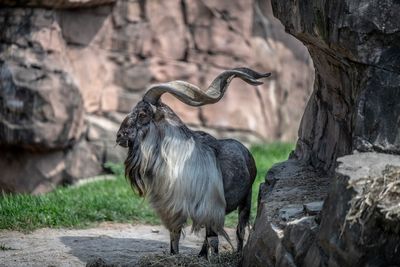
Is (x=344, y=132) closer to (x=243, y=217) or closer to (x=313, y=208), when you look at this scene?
(x=313, y=208)

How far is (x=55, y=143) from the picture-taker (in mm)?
12289

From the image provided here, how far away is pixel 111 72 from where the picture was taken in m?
13.4

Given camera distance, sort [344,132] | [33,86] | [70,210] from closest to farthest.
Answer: [344,132] → [70,210] → [33,86]

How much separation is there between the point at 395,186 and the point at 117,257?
316cm

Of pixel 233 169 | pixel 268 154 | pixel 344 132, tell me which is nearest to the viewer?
pixel 344 132

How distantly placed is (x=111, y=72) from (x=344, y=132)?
23.4 ft

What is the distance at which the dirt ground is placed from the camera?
7.34 meters

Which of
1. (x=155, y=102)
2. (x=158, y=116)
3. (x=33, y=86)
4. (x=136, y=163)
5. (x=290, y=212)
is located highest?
(x=155, y=102)

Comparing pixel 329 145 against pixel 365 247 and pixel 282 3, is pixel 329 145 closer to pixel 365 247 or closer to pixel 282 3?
pixel 282 3

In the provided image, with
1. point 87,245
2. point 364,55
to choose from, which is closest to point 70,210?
point 87,245

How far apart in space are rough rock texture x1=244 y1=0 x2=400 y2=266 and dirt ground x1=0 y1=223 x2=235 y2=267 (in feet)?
4.58

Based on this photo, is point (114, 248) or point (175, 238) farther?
point (114, 248)

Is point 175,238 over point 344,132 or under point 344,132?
under

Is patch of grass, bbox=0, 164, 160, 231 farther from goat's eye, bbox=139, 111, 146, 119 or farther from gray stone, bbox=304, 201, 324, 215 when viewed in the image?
gray stone, bbox=304, 201, 324, 215
